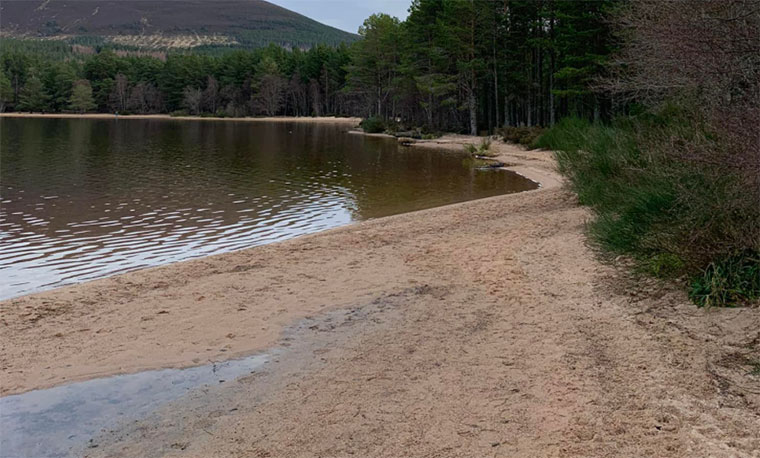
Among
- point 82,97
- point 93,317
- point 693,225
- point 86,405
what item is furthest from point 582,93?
point 82,97

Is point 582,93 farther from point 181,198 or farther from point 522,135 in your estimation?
point 181,198

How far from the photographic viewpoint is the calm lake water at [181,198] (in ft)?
35.9

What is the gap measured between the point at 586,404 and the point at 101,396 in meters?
3.69

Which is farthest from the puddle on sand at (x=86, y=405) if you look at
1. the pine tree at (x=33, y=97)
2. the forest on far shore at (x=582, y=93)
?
the pine tree at (x=33, y=97)

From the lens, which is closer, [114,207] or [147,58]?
[114,207]

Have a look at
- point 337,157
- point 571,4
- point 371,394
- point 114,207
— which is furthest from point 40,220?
point 571,4

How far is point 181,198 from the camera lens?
17.7 m

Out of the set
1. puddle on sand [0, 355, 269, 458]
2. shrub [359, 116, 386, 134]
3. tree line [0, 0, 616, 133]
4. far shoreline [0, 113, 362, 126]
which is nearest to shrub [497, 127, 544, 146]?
tree line [0, 0, 616, 133]

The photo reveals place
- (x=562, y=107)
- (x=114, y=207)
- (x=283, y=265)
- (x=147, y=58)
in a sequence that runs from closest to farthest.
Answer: (x=283, y=265) → (x=114, y=207) → (x=562, y=107) → (x=147, y=58)

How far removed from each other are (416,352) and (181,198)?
13523mm

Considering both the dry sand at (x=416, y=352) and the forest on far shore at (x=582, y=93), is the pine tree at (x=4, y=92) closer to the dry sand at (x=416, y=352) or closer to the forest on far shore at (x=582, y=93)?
the forest on far shore at (x=582, y=93)

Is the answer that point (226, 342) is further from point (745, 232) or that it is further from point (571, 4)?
point (571, 4)

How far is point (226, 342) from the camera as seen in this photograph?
20.2 feet

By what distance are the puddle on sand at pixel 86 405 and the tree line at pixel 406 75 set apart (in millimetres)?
15729
